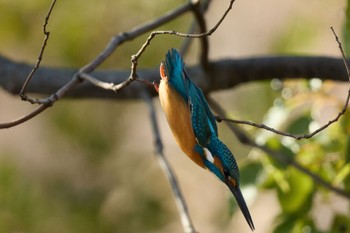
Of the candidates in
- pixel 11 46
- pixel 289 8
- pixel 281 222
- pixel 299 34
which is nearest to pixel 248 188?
pixel 281 222

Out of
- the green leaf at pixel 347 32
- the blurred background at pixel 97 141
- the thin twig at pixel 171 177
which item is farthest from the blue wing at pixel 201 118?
the blurred background at pixel 97 141

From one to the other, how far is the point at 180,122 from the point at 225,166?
12cm

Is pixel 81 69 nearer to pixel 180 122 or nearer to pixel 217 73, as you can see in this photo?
pixel 180 122

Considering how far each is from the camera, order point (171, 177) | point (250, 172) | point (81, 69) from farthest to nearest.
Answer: point (250, 172)
point (171, 177)
point (81, 69)

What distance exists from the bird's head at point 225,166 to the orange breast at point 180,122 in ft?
0.10

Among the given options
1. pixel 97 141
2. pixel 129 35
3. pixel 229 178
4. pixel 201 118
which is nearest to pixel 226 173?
pixel 229 178

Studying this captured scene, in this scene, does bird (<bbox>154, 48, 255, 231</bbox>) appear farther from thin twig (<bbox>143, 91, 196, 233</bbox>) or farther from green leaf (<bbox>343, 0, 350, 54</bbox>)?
green leaf (<bbox>343, 0, 350, 54</bbox>)

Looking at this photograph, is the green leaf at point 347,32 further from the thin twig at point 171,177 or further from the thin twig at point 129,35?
the thin twig at point 171,177

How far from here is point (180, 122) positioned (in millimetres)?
1358

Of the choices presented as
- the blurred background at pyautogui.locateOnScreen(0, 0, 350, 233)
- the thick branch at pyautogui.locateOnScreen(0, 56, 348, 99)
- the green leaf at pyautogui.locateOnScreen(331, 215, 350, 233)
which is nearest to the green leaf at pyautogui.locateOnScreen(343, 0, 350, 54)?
the thick branch at pyautogui.locateOnScreen(0, 56, 348, 99)

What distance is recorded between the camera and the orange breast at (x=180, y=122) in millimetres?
1354

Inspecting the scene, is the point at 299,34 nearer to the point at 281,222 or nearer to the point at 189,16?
the point at 189,16

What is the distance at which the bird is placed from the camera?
136cm

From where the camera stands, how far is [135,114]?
134 inches
